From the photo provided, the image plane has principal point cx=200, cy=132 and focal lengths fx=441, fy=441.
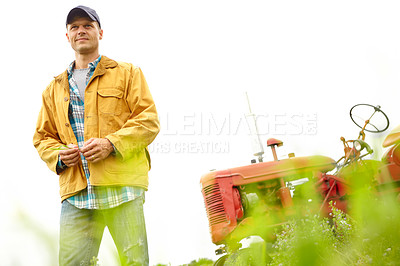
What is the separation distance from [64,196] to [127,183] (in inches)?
14.8

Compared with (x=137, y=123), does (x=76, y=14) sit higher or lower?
higher

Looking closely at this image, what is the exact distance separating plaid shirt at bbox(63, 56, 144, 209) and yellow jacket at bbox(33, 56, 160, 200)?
30mm

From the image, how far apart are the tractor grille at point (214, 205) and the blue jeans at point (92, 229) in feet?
6.07

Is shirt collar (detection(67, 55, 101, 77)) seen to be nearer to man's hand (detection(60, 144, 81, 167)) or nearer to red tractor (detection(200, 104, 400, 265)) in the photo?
man's hand (detection(60, 144, 81, 167))

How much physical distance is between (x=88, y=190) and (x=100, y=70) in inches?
28.2

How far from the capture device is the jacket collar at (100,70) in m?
2.57

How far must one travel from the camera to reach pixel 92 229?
7.77 ft

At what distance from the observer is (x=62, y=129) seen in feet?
8.27

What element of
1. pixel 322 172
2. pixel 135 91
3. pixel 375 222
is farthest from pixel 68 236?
pixel 322 172

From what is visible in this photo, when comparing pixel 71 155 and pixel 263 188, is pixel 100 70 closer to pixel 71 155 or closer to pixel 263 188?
pixel 71 155

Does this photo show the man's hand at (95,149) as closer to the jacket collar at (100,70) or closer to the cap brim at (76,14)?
the jacket collar at (100,70)

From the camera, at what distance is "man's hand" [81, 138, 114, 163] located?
2.27 m

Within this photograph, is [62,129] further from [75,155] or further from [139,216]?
[139,216]

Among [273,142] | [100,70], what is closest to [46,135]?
[100,70]
